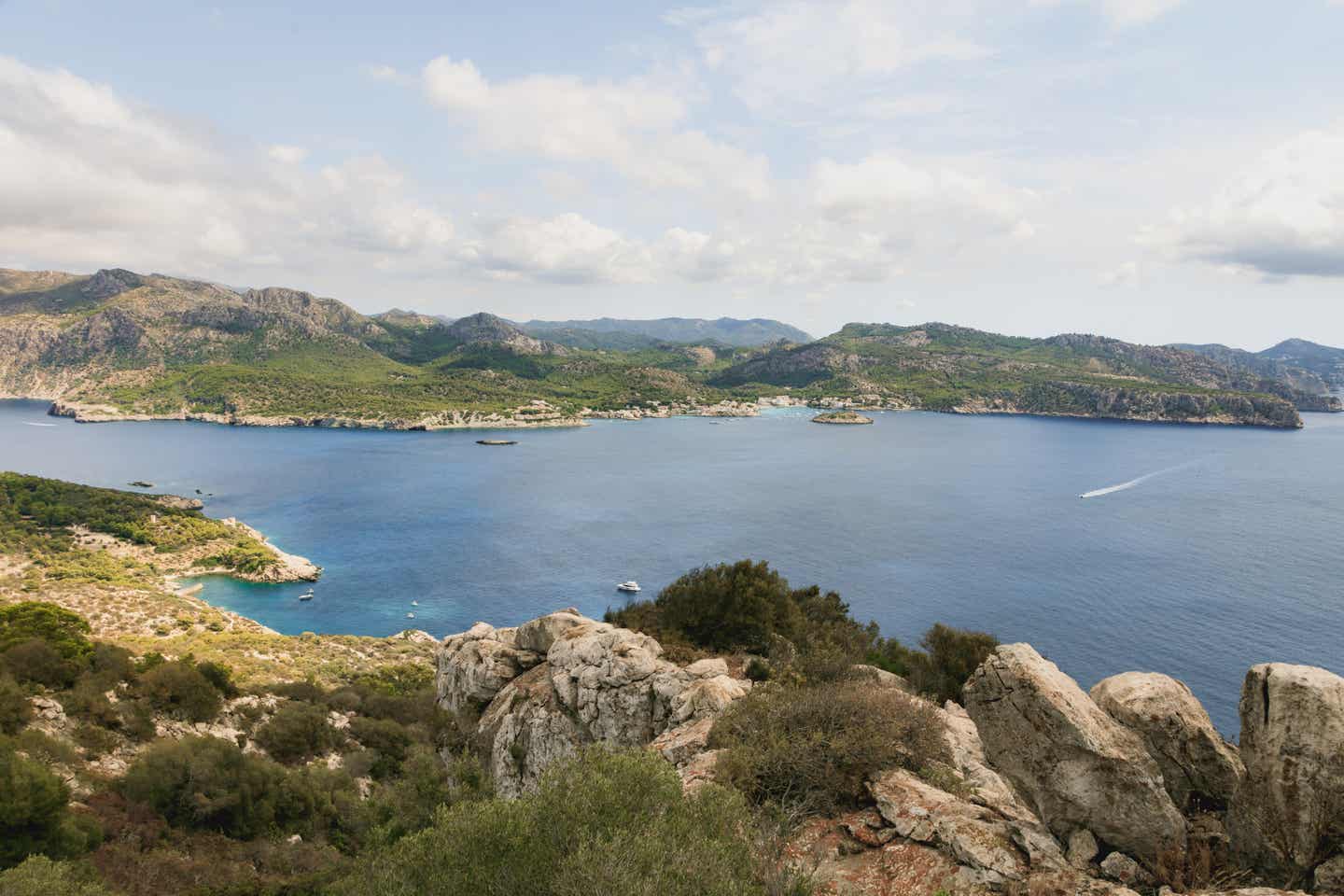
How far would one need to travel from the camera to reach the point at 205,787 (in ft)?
84.7

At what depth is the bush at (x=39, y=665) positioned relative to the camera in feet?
101

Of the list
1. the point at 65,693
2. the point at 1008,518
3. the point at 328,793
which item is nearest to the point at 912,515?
the point at 1008,518

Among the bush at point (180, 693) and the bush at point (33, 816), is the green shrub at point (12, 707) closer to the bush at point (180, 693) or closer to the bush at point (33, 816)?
the bush at point (180, 693)

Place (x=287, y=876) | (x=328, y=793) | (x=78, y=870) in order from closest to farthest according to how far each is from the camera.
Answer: (x=78, y=870) → (x=287, y=876) → (x=328, y=793)

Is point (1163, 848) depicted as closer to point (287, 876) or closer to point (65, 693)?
point (287, 876)

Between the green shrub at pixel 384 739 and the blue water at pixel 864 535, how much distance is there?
40737 mm

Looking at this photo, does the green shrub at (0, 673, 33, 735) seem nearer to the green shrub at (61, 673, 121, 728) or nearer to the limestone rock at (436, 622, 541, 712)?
the green shrub at (61, 673, 121, 728)

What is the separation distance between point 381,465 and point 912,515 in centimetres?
13606

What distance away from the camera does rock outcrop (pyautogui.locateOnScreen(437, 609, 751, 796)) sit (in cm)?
2473

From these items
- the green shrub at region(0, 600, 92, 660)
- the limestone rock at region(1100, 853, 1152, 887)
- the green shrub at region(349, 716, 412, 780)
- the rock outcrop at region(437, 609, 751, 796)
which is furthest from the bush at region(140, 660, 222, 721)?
the limestone rock at region(1100, 853, 1152, 887)

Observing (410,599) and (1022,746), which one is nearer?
(1022,746)

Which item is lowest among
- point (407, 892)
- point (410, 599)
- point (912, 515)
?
point (410, 599)

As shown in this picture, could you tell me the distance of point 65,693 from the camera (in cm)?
3080

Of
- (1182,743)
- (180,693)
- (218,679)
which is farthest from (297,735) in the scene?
(1182,743)
